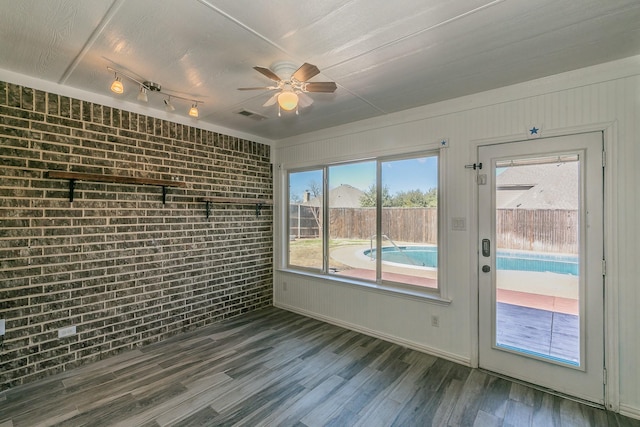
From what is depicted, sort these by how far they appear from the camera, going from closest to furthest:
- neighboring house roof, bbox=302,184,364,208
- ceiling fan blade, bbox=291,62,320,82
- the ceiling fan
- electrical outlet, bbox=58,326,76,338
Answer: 1. ceiling fan blade, bbox=291,62,320,82
2. the ceiling fan
3. electrical outlet, bbox=58,326,76,338
4. neighboring house roof, bbox=302,184,364,208

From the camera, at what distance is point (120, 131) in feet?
10.1

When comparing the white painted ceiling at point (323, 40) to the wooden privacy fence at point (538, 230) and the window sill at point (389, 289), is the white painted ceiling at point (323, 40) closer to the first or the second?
the wooden privacy fence at point (538, 230)

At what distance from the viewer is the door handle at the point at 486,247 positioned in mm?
2779

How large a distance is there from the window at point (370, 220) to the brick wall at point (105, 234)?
991mm

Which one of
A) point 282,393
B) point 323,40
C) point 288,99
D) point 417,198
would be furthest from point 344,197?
point 282,393

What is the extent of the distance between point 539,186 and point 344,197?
2197mm

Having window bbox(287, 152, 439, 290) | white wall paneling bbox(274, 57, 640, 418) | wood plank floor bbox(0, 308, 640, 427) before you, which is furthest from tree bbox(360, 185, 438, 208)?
wood plank floor bbox(0, 308, 640, 427)

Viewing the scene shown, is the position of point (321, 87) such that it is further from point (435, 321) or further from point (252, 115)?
point (435, 321)

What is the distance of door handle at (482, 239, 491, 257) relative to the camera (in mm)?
2779

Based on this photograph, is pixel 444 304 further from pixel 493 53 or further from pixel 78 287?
pixel 78 287

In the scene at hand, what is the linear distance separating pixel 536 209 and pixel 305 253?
9.77 feet

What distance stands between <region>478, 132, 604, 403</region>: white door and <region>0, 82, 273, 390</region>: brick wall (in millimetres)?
3211

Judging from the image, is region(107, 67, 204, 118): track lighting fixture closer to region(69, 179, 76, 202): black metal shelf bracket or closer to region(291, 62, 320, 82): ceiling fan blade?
region(69, 179, 76, 202): black metal shelf bracket

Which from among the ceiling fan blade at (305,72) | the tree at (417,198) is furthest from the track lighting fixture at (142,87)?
the tree at (417,198)
